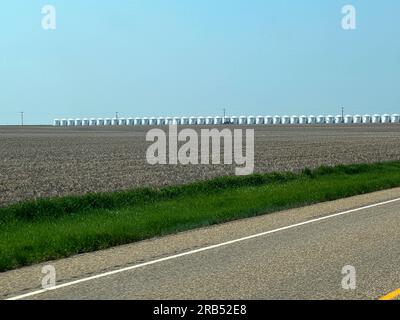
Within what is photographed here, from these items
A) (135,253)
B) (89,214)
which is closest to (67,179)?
(89,214)

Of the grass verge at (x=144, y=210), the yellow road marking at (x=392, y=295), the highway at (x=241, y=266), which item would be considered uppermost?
the yellow road marking at (x=392, y=295)

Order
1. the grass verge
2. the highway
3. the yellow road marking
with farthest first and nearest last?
the grass verge < the highway < the yellow road marking

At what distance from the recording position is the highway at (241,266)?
27.0ft

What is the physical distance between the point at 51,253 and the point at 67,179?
50.6 feet

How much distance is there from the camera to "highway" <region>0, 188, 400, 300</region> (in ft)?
27.0

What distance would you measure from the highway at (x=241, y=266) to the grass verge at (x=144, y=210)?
2.26 ft

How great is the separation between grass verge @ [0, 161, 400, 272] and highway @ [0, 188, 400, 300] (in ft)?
2.26

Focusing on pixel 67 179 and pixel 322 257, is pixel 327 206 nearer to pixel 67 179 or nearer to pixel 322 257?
pixel 322 257

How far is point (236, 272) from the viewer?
Answer: 941 cm

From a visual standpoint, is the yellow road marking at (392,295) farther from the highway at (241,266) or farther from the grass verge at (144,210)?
the grass verge at (144,210)

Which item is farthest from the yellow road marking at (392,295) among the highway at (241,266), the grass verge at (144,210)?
the grass verge at (144,210)

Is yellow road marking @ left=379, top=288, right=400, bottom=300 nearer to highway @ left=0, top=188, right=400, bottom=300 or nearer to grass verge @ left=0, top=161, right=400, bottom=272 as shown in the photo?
highway @ left=0, top=188, right=400, bottom=300

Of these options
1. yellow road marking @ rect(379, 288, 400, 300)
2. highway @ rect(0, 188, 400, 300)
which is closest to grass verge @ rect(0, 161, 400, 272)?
highway @ rect(0, 188, 400, 300)

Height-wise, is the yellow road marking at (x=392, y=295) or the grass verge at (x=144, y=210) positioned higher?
the yellow road marking at (x=392, y=295)
